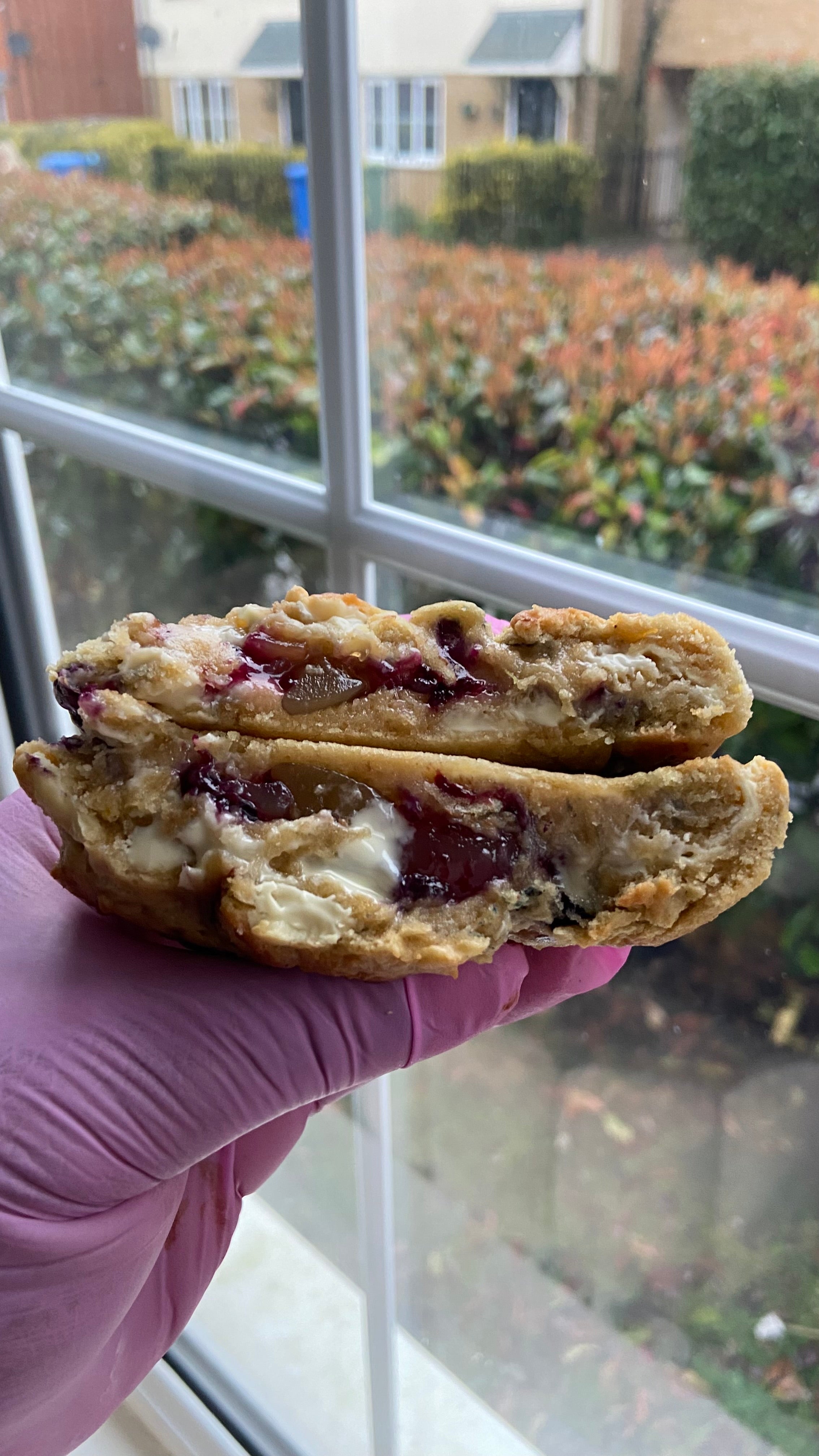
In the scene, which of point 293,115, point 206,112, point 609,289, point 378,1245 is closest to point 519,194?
point 609,289

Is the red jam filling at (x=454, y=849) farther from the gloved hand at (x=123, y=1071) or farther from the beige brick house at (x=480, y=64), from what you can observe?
the beige brick house at (x=480, y=64)

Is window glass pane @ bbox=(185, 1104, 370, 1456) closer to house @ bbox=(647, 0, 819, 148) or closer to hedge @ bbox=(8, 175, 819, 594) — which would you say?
hedge @ bbox=(8, 175, 819, 594)

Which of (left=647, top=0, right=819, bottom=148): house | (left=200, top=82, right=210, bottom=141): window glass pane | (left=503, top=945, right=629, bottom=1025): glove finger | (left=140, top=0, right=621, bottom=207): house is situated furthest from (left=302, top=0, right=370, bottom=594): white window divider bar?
(left=503, top=945, right=629, bottom=1025): glove finger

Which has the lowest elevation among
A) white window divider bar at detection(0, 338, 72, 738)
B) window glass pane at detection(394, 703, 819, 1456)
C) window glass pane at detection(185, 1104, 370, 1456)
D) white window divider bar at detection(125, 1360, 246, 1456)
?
window glass pane at detection(185, 1104, 370, 1456)

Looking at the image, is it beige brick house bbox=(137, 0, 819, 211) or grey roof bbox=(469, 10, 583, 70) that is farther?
grey roof bbox=(469, 10, 583, 70)

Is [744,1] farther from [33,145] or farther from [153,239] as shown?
[33,145]

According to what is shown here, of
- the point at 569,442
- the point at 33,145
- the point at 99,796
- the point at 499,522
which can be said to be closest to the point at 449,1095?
the point at 499,522

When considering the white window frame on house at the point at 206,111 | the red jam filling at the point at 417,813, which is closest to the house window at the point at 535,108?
the white window frame on house at the point at 206,111
